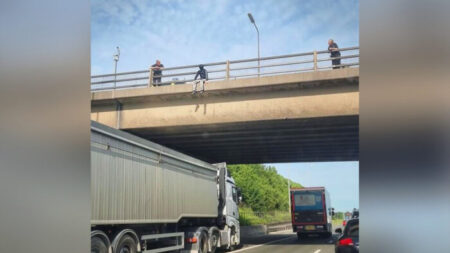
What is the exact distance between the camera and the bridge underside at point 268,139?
17438 millimetres

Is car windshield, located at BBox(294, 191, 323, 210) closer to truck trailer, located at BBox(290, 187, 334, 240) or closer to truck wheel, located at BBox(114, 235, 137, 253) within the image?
truck trailer, located at BBox(290, 187, 334, 240)

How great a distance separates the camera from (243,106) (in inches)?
671

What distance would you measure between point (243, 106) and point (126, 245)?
9310mm

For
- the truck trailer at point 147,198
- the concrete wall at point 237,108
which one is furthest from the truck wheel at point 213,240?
the concrete wall at point 237,108

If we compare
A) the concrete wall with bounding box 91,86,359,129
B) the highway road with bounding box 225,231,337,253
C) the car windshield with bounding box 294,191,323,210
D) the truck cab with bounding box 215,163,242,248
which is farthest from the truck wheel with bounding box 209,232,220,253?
the car windshield with bounding box 294,191,323,210

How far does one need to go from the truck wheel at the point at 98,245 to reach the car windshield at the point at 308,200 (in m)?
20.4

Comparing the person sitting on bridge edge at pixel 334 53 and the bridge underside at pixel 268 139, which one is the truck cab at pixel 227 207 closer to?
the bridge underside at pixel 268 139

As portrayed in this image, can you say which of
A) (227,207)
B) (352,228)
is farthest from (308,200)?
(352,228)

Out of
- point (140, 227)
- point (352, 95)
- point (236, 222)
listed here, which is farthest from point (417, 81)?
point (236, 222)

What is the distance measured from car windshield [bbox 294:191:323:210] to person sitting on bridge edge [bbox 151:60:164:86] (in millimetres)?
13073

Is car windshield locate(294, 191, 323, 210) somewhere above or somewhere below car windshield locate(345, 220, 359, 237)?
below

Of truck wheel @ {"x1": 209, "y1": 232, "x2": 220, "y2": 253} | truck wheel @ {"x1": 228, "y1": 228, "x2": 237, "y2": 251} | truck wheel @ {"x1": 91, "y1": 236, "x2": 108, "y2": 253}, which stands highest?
truck wheel @ {"x1": 91, "y1": 236, "x2": 108, "y2": 253}

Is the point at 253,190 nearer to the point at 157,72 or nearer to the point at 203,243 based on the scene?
the point at 157,72

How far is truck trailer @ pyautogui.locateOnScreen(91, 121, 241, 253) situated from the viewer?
25.4 feet
